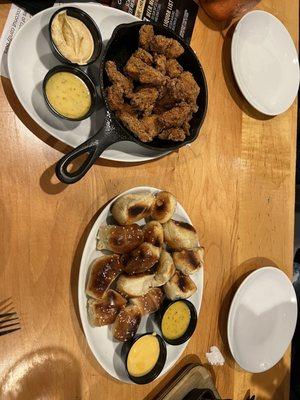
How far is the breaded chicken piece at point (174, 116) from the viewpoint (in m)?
1.49

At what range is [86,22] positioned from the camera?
4.64 feet

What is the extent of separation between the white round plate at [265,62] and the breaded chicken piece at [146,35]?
0.53 m

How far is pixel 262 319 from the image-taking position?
2.04 m

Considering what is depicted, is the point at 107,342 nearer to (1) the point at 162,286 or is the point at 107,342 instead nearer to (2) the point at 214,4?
(1) the point at 162,286

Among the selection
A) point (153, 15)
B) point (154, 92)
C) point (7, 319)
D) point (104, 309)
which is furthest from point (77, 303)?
point (153, 15)

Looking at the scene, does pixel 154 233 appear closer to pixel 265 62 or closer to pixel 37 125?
pixel 37 125

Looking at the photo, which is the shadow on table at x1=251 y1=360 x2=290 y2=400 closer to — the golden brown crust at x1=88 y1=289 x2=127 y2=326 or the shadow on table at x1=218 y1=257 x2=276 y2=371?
the shadow on table at x1=218 y1=257 x2=276 y2=371

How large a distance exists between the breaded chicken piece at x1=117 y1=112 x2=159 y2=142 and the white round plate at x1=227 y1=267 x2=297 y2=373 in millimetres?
845

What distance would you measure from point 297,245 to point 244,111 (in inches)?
62.4

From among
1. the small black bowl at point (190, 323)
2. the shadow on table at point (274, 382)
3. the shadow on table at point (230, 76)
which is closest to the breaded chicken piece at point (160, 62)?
the shadow on table at point (230, 76)

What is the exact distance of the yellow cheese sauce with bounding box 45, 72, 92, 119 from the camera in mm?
1352

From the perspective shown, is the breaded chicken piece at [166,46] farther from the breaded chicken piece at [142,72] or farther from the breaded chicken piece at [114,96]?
the breaded chicken piece at [114,96]

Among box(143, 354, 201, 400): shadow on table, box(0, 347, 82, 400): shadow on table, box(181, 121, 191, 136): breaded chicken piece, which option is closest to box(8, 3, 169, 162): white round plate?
box(181, 121, 191, 136): breaded chicken piece

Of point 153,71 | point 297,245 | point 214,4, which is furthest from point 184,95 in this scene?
point 297,245
